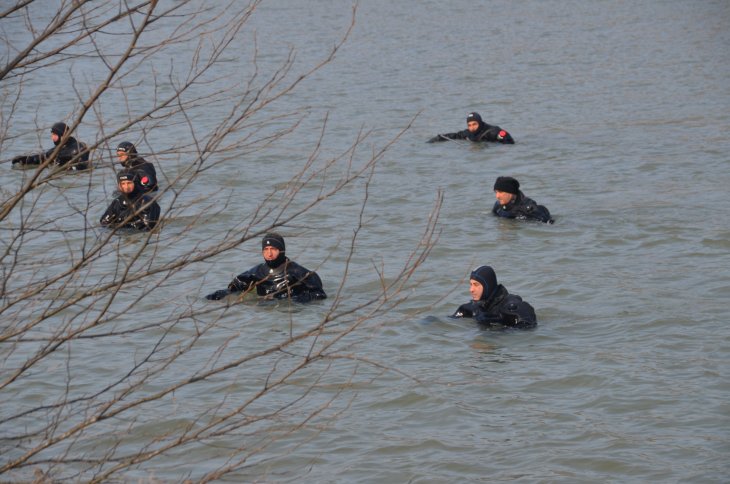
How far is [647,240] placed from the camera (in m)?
15.8

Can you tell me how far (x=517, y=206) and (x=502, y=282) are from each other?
2759 mm

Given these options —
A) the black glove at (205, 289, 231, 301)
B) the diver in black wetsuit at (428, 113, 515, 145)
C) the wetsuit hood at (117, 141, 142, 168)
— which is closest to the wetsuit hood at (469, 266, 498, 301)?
the black glove at (205, 289, 231, 301)

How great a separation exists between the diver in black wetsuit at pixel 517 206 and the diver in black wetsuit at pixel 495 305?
443 centimetres

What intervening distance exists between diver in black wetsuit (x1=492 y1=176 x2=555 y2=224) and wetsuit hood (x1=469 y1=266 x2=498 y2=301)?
14.8 feet

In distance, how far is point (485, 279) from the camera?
38.8ft

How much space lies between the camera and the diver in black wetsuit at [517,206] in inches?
642

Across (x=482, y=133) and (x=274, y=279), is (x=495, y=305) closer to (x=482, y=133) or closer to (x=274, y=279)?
(x=274, y=279)

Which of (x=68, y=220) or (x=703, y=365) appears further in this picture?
(x=68, y=220)

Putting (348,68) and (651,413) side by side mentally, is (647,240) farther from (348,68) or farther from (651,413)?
(348,68)

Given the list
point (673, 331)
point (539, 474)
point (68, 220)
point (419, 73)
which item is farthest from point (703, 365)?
point (419, 73)

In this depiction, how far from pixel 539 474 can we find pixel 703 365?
9.54 feet

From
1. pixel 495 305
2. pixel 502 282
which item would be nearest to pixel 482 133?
pixel 502 282

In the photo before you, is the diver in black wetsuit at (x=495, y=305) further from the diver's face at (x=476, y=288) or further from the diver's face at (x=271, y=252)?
the diver's face at (x=271, y=252)

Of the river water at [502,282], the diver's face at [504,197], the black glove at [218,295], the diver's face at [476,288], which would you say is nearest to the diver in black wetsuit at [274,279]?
the black glove at [218,295]
